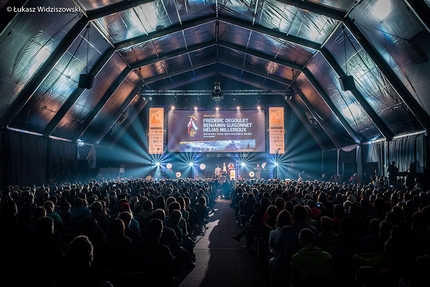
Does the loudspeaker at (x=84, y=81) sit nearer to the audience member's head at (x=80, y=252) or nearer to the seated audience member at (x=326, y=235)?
the seated audience member at (x=326, y=235)

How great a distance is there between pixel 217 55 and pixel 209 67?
3.53m

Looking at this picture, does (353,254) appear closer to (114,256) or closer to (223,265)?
(114,256)

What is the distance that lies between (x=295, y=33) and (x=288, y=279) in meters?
15.2

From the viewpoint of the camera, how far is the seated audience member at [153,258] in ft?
13.0

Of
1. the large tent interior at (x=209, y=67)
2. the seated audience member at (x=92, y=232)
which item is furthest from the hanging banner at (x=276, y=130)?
the seated audience member at (x=92, y=232)

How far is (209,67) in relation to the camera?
28547 millimetres

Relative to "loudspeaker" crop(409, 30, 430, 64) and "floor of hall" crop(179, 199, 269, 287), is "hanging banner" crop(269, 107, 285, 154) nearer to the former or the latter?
"loudspeaker" crop(409, 30, 430, 64)

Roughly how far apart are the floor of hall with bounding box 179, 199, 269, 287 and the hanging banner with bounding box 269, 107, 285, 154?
18194mm

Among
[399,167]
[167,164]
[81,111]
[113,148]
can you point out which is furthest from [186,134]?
[399,167]

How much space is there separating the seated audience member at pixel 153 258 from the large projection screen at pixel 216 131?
24082 mm

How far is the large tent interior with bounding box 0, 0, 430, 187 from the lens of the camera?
1293cm

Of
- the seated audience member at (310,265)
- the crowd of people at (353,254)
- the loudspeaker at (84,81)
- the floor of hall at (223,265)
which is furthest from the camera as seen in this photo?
the loudspeaker at (84,81)

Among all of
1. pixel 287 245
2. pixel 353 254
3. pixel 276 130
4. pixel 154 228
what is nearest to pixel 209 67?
pixel 276 130

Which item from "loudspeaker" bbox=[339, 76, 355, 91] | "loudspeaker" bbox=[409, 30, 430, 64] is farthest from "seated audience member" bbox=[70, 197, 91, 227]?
"loudspeaker" bbox=[339, 76, 355, 91]
